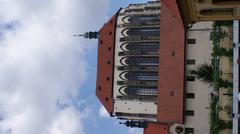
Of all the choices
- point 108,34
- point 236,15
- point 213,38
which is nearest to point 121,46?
point 108,34

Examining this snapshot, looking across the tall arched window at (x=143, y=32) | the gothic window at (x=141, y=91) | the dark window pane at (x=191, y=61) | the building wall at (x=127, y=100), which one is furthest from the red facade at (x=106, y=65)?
the dark window pane at (x=191, y=61)

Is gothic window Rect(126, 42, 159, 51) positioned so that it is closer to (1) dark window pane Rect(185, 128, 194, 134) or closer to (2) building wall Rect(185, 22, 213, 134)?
(2) building wall Rect(185, 22, 213, 134)

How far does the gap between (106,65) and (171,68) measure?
1140 cm

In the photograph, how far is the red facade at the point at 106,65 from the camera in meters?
74.9

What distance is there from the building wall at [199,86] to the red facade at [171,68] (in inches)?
33.5

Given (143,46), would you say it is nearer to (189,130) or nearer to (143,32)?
(143,32)

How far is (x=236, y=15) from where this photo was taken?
44906 mm

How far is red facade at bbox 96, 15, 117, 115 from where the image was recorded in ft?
246

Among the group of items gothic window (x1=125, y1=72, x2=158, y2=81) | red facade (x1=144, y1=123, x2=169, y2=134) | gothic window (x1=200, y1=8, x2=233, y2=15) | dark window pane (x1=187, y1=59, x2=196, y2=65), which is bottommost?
red facade (x1=144, y1=123, x2=169, y2=134)

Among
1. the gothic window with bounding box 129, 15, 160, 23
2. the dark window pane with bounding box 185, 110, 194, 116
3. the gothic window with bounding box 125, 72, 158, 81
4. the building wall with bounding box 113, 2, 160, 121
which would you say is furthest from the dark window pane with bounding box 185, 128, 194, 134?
the gothic window with bounding box 129, 15, 160, 23

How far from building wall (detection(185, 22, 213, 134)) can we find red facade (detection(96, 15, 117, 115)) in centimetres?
1294

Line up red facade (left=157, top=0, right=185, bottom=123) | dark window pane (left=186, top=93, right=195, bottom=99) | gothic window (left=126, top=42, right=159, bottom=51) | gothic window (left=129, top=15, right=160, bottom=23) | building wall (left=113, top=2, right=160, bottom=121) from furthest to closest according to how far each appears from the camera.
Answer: gothic window (left=129, top=15, right=160, bottom=23) < gothic window (left=126, top=42, right=159, bottom=51) < building wall (left=113, top=2, right=160, bottom=121) < red facade (left=157, top=0, right=185, bottom=123) < dark window pane (left=186, top=93, right=195, bottom=99)

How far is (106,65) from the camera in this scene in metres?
76.1

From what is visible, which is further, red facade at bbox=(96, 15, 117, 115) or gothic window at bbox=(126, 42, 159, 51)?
red facade at bbox=(96, 15, 117, 115)
